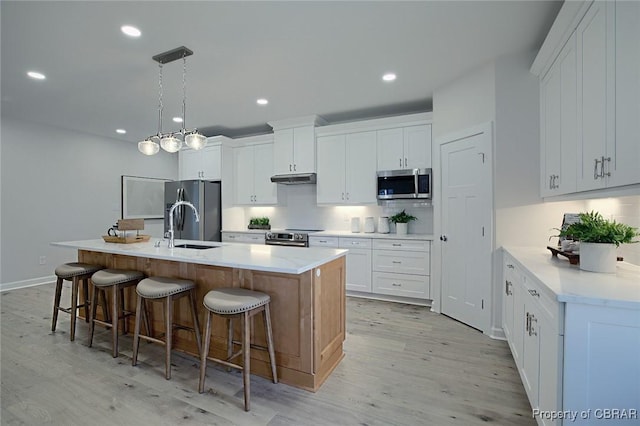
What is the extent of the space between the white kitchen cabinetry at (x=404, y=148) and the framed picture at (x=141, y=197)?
203 inches

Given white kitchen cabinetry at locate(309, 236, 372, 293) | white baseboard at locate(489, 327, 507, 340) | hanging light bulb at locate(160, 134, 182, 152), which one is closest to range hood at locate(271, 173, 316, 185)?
white kitchen cabinetry at locate(309, 236, 372, 293)

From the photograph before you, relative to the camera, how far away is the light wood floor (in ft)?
5.91

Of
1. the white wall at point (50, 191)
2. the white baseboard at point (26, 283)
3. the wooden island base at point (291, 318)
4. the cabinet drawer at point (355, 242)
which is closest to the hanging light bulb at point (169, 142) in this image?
the wooden island base at point (291, 318)

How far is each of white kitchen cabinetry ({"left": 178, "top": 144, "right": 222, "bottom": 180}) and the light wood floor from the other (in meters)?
3.04

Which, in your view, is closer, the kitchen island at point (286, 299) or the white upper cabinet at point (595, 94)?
the white upper cabinet at point (595, 94)

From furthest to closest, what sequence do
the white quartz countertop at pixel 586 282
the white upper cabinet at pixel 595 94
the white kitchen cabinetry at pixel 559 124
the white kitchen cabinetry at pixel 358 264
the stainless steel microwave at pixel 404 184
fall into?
1. the white kitchen cabinetry at pixel 358 264
2. the stainless steel microwave at pixel 404 184
3. the white kitchen cabinetry at pixel 559 124
4. the white upper cabinet at pixel 595 94
5. the white quartz countertop at pixel 586 282

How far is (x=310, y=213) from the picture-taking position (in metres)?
5.06

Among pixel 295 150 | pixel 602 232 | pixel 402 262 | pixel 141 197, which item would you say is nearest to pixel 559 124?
pixel 602 232

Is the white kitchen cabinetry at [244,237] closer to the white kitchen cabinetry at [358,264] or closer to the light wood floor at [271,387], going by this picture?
the white kitchen cabinetry at [358,264]

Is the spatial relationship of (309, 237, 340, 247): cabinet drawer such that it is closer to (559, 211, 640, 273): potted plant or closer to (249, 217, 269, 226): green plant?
(249, 217, 269, 226): green plant

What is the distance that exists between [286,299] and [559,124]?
96.0 inches

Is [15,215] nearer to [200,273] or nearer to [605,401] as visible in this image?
[200,273]

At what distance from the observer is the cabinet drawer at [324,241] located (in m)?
4.28

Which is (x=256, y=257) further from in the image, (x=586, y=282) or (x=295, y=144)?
(x=295, y=144)
